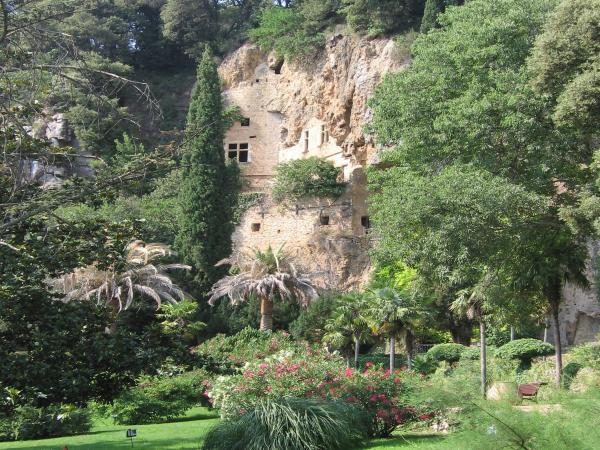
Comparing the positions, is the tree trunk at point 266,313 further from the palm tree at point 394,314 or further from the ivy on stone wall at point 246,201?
the ivy on stone wall at point 246,201

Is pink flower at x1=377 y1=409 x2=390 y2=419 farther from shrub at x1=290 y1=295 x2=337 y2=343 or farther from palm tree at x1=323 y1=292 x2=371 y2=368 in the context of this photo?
shrub at x1=290 y1=295 x2=337 y2=343

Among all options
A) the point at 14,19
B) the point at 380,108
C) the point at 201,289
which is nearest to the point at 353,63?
the point at 201,289

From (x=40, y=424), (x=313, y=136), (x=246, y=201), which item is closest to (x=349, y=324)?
(x=246, y=201)

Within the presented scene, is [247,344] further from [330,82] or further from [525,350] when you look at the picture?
[330,82]

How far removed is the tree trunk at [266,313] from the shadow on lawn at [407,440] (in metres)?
19.7

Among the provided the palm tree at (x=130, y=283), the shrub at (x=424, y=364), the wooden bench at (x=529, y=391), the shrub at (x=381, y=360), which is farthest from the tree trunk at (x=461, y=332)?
the wooden bench at (x=529, y=391)

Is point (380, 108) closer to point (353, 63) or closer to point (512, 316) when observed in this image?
point (512, 316)

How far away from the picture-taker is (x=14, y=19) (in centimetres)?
972

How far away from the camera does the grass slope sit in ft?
52.8

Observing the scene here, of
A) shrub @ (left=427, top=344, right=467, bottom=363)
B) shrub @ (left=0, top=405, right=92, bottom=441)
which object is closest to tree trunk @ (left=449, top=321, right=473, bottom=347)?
shrub @ (left=427, top=344, right=467, bottom=363)

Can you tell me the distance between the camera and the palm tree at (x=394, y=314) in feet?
100.0

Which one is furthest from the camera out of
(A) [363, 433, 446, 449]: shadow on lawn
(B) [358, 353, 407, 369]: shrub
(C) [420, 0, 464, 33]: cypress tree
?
(C) [420, 0, 464, 33]: cypress tree

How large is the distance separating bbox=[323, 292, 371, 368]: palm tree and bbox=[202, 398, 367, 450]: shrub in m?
18.5

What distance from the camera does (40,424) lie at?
19.9 m
